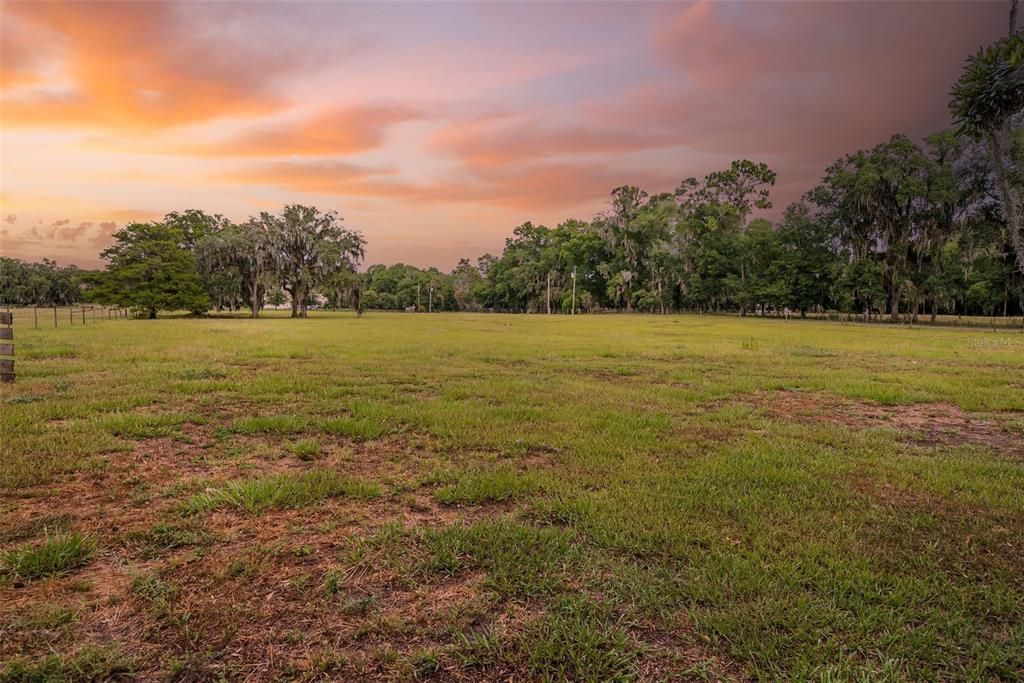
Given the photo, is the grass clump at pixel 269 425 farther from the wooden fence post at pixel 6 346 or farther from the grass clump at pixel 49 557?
the wooden fence post at pixel 6 346

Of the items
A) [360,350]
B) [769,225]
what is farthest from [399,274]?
[360,350]

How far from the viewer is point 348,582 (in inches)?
122

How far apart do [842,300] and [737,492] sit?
200 ft

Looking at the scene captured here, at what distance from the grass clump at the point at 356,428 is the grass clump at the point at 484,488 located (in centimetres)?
209

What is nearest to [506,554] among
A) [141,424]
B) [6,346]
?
[141,424]

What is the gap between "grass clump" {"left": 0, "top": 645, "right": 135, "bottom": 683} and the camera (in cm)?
226

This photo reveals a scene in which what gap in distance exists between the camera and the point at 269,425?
22.2 feet

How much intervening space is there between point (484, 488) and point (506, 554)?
1219mm

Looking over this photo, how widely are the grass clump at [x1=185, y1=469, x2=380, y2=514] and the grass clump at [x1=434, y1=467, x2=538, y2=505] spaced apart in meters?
0.71

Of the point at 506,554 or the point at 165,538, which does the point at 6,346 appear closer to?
the point at 165,538

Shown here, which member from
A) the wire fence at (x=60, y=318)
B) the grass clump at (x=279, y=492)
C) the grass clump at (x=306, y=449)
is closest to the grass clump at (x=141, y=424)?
the grass clump at (x=306, y=449)

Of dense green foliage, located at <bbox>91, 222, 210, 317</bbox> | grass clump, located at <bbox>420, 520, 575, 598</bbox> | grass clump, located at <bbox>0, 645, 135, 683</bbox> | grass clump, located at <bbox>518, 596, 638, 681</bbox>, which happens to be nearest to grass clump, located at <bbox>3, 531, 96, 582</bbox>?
grass clump, located at <bbox>0, 645, 135, 683</bbox>

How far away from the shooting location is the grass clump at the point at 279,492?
4.19 meters

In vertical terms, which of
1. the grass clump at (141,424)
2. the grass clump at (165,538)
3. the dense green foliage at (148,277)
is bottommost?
the grass clump at (165,538)
